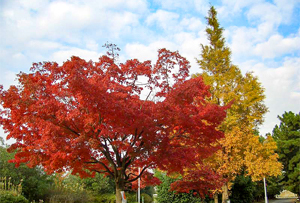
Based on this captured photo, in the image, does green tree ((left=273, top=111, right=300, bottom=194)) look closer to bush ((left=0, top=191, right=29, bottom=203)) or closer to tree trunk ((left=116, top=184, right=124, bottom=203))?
tree trunk ((left=116, top=184, right=124, bottom=203))

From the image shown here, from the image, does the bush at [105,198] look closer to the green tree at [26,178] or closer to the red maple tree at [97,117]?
the green tree at [26,178]

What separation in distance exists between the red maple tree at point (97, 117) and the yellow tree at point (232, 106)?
9.96 metres

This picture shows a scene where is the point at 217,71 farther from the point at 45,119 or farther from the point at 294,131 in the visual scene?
the point at 294,131

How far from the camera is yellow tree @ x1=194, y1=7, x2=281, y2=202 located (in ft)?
65.1

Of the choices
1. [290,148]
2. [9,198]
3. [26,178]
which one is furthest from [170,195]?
[290,148]

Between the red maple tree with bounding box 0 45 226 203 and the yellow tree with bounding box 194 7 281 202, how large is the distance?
32.7ft

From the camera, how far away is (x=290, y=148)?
4384cm

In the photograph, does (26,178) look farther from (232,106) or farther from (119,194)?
(232,106)

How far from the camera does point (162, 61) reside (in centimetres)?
1070

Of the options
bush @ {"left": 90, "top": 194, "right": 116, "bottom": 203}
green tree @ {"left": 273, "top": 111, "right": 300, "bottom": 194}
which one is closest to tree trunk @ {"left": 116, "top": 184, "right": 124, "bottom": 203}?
bush @ {"left": 90, "top": 194, "right": 116, "bottom": 203}

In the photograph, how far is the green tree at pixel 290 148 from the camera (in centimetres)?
4166

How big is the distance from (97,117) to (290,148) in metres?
43.0

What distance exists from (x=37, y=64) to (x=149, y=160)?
5.38m

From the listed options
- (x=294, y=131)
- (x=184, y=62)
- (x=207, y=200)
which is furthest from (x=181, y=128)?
(x=294, y=131)
